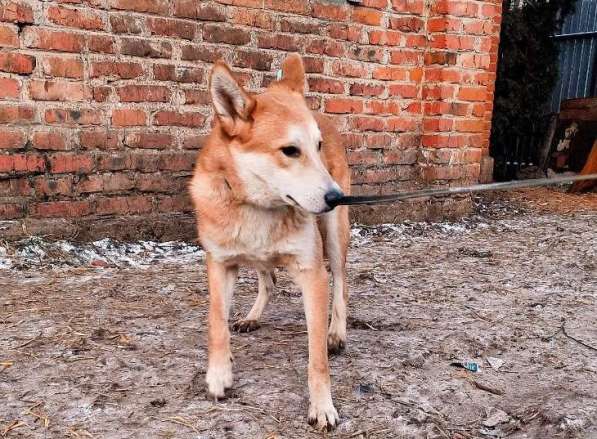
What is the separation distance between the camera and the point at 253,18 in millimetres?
4449

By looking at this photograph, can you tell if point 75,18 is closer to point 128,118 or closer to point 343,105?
point 128,118

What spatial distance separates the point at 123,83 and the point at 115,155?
52 centimetres

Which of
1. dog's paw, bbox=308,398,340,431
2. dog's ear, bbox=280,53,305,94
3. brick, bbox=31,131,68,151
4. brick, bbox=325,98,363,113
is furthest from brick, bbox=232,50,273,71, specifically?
dog's paw, bbox=308,398,340,431

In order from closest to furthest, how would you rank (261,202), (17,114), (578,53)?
(261,202), (17,114), (578,53)

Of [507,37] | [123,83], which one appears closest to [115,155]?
[123,83]

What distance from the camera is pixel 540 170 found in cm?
873

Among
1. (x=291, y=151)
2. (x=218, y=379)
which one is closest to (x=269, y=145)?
(x=291, y=151)

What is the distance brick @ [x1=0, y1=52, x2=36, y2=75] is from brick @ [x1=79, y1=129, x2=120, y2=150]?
0.53 meters

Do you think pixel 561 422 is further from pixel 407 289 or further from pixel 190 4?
pixel 190 4

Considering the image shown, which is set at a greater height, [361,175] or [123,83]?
[123,83]

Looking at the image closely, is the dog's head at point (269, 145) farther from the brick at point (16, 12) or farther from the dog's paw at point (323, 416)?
the brick at point (16, 12)

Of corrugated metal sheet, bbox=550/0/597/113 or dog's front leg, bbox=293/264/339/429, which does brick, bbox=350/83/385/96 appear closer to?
dog's front leg, bbox=293/264/339/429

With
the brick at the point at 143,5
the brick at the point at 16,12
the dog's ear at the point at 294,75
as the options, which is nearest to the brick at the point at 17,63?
the brick at the point at 16,12

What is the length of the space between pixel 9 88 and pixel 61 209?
0.87m
